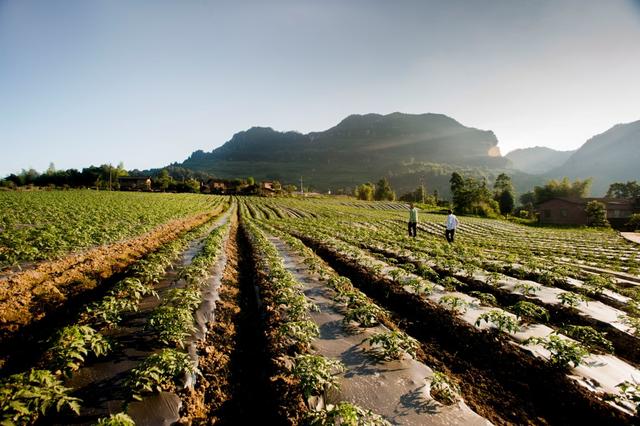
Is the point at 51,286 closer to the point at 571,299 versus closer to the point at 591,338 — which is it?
the point at 591,338

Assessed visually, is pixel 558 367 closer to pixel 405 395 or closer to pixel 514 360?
pixel 514 360

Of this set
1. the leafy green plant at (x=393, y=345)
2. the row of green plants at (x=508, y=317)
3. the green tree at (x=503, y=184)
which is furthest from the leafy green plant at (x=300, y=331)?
the green tree at (x=503, y=184)

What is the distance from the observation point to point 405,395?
446 centimetres

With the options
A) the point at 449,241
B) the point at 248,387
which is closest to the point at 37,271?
the point at 248,387

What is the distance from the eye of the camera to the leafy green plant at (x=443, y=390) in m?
4.40

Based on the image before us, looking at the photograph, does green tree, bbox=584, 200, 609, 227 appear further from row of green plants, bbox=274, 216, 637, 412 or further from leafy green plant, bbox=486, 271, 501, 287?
row of green plants, bbox=274, 216, 637, 412

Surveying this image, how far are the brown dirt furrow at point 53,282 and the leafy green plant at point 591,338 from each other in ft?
39.3

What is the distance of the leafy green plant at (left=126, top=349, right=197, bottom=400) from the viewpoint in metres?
4.20

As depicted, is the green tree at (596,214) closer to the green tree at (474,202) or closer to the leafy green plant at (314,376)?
the green tree at (474,202)

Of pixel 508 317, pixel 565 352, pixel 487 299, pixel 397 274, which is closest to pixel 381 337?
pixel 508 317

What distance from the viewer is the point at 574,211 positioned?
5850 cm

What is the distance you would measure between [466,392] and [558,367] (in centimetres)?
180

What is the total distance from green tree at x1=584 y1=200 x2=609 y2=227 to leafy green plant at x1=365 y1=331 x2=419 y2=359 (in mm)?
66165

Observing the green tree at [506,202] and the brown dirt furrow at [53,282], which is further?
the green tree at [506,202]
